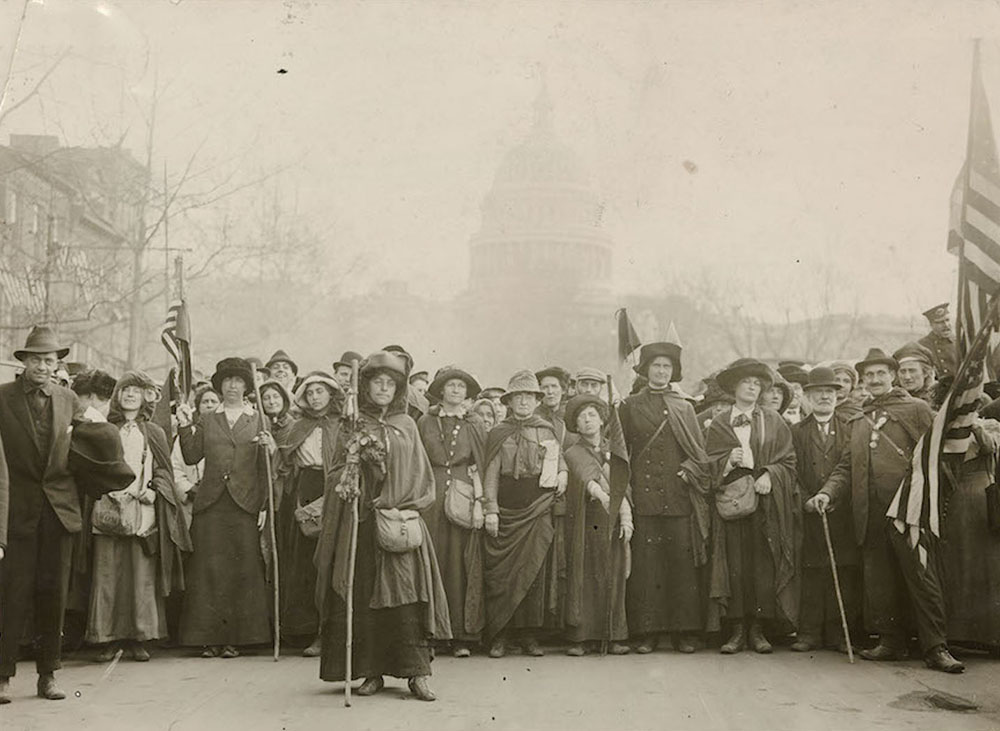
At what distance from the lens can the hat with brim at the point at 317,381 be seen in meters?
9.87

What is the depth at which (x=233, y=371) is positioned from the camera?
9859 millimetres

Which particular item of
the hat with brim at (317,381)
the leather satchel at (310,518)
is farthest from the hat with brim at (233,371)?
the leather satchel at (310,518)

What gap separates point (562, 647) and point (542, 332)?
3809 cm

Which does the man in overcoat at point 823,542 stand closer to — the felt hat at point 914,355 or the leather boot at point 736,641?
the leather boot at point 736,641

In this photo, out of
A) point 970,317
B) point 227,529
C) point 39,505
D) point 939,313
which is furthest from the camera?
point 939,313

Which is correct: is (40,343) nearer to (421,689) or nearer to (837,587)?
(421,689)

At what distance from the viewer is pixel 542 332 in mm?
47562

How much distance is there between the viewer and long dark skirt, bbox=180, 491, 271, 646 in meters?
9.34

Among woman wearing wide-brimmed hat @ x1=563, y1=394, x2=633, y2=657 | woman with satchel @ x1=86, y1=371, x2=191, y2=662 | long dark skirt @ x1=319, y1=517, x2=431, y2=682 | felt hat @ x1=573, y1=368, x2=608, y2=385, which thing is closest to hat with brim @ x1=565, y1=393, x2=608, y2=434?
woman wearing wide-brimmed hat @ x1=563, y1=394, x2=633, y2=657

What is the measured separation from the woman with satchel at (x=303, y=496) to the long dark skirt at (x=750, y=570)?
3.32 m

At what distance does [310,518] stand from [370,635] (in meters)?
2.20

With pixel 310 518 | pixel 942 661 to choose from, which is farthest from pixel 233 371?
pixel 942 661

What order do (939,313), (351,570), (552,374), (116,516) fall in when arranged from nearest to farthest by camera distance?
(351,570), (116,516), (939,313), (552,374)

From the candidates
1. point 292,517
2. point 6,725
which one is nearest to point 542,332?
point 292,517
